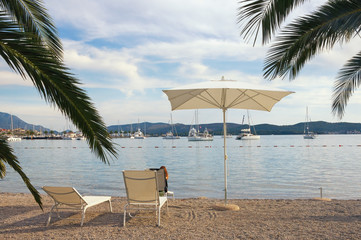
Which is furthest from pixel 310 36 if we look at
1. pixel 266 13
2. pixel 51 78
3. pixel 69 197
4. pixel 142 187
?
pixel 69 197

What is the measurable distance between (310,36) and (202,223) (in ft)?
11.1

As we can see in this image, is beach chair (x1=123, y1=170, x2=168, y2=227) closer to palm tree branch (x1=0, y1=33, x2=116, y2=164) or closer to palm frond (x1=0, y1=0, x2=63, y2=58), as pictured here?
palm frond (x1=0, y1=0, x2=63, y2=58)

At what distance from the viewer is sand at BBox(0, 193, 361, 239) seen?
4.74 metres

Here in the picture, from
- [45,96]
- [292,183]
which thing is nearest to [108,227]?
Answer: [45,96]

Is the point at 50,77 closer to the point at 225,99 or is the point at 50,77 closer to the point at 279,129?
the point at 225,99

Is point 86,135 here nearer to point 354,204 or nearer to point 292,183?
point 354,204

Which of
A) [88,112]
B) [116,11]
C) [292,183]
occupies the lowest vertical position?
[292,183]

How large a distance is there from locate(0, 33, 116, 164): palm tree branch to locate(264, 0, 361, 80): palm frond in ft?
11.2

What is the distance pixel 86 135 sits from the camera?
314 centimetres

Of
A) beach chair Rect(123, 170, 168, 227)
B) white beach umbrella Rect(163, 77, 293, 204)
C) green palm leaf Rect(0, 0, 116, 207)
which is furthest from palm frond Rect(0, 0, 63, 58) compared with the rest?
white beach umbrella Rect(163, 77, 293, 204)

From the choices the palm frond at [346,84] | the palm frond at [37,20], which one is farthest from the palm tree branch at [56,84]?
the palm frond at [346,84]

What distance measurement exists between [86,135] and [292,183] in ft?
50.7

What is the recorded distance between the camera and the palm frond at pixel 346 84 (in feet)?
21.3

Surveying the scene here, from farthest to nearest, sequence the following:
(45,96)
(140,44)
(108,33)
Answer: (140,44) → (108,33) → (45,96)
